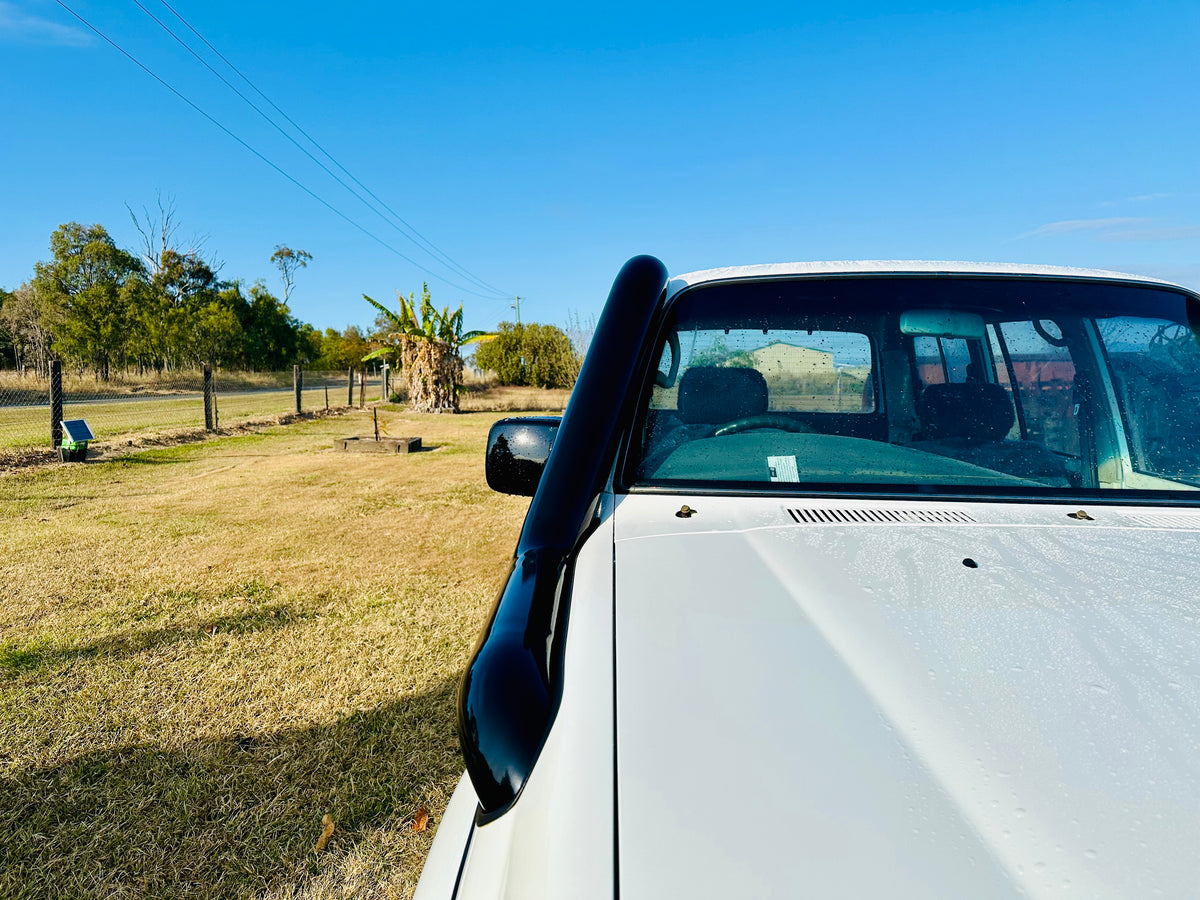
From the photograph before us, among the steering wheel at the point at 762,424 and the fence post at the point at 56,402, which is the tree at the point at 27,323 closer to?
the fence post at the point at 56,402

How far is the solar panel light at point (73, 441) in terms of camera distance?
856 centimetres

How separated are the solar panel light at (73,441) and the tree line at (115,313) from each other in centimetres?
3471

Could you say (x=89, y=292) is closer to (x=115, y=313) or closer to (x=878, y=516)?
(x=115, y=313)

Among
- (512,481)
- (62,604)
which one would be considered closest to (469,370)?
(62,604)

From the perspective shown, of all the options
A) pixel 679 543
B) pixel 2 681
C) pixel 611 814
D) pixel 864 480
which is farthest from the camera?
pixel 2 681

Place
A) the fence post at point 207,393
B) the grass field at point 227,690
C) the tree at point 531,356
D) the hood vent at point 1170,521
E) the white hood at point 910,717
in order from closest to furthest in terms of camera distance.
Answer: the white hood at point 910,717
the hood vent at point 1170,521
the grass field at point 227,690
the fence post at point 207,393
the tree at point 531,356

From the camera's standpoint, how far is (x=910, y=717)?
730 mm

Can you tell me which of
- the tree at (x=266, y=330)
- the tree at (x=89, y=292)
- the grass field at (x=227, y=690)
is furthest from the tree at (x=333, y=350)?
the grass field at (x=227, y=690)

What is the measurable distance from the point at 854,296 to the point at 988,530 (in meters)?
0.68

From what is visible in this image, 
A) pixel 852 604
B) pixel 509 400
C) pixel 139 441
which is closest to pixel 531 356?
pixel 509 400

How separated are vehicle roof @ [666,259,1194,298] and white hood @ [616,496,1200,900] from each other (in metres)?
0.74

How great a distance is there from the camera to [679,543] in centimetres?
116

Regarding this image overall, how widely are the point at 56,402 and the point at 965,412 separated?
1095cm

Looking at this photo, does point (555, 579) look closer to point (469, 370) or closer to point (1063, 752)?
point (1063, 752)
